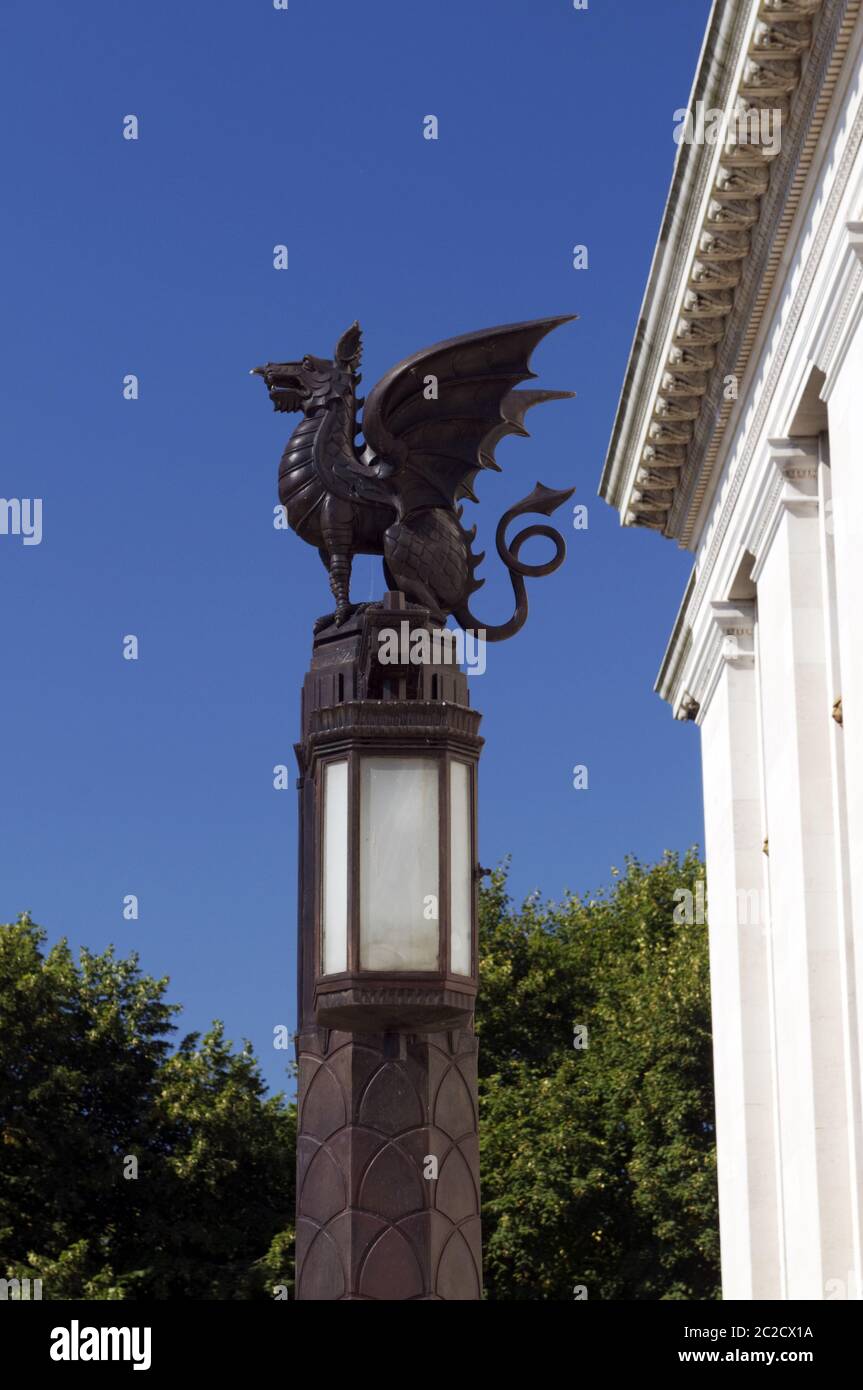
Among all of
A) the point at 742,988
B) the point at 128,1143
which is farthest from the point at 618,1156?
the point at 742,988

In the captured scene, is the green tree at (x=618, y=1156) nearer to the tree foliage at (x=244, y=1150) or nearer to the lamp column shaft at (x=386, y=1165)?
the tree foliage at (x=244, y=1150)

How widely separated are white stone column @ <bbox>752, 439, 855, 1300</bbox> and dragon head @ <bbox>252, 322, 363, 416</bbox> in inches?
399

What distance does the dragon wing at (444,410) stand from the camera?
884cm

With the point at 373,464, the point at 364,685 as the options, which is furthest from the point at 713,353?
the point at 364,685

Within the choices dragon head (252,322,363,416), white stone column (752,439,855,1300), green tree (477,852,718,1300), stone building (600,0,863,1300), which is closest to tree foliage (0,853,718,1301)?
green tree (477,852,718,1300)

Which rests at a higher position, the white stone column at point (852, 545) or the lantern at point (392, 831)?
the white stone column at point (852, 545)

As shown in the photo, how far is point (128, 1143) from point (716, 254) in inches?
1144

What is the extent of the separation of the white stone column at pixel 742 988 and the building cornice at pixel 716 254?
2.17m

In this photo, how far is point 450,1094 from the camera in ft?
25.2

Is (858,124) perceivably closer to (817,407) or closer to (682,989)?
(817,407)

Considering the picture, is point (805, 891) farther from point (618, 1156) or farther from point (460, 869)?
point (618, 1156)

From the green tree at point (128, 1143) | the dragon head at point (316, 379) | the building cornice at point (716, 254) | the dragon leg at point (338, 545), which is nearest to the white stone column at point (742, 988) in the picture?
the building cornice at point (716, 254)

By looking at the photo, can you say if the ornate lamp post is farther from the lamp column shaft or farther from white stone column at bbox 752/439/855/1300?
white stone column at bbox 752/439/855/1300
